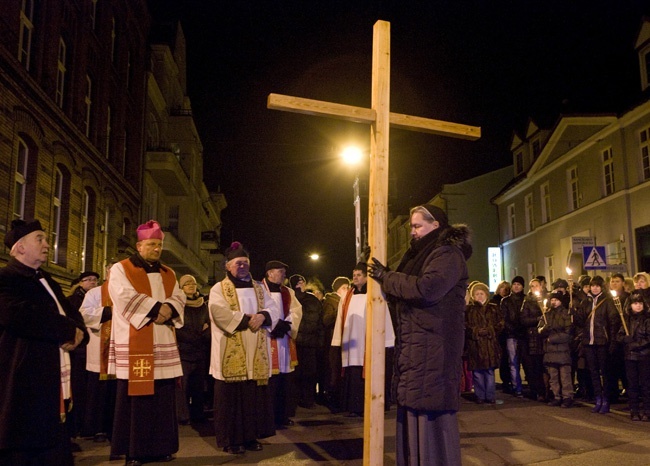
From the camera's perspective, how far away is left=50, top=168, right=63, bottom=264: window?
1608 centimetres

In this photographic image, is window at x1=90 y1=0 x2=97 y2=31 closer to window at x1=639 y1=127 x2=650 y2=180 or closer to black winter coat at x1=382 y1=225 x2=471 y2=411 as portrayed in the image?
black winter coat at x1=382 y1=225 x2=471 y2=411

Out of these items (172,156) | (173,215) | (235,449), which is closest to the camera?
(235,449)

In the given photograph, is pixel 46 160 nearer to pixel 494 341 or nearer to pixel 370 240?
pixel 494 341

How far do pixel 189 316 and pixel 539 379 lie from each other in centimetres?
613

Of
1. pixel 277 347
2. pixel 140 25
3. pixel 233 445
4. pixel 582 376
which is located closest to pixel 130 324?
pixel 233 445

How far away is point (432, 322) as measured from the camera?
4602 mm

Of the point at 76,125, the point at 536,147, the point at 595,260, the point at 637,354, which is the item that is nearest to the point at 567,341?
the point at 637,354

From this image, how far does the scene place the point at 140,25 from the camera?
26.0 metres

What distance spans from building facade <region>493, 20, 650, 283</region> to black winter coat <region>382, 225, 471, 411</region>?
10.7 meters

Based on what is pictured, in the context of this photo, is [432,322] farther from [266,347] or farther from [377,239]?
[266,347]

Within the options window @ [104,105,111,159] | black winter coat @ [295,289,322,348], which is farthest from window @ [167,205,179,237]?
black winter coat @ [295,289,322,348]

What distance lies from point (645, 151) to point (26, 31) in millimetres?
18916

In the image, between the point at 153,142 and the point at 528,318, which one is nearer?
the point at 528,318

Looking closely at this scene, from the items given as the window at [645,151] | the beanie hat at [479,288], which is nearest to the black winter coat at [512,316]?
the beanie hat at [479,288]
